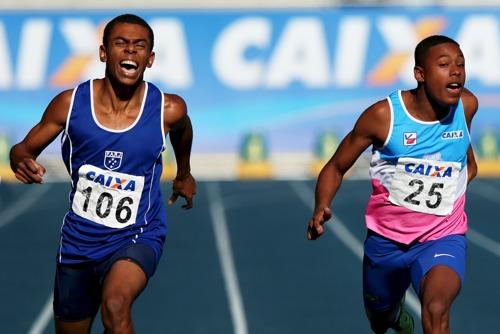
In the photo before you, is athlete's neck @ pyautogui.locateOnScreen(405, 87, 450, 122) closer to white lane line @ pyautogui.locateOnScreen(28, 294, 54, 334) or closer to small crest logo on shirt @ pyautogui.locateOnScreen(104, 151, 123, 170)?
small crest logo on shirt @ pyautogui.locateOnScreen(104, 151, 123, 170)

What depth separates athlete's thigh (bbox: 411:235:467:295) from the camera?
504cm

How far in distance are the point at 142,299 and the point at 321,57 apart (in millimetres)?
10077

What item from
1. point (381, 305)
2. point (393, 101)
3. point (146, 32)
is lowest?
point (381, 305)

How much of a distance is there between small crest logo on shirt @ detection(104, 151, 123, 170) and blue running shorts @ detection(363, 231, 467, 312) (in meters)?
1.31

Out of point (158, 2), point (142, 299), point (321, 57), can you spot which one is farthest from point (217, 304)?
point (158, 2)

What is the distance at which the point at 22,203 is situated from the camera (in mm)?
14117

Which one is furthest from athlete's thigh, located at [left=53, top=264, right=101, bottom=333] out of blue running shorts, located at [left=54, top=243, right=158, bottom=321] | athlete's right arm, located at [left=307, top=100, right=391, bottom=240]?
athlete's right arm, located at [left=307, top=100, right=391, bottom=240]

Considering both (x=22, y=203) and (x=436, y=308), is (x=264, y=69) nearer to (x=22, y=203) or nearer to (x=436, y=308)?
(x=22, y=203)

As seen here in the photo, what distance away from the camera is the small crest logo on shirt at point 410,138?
202 inches

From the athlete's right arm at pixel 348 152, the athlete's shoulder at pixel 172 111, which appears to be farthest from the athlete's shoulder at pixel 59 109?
the athlete's right arm at pixel 348 152

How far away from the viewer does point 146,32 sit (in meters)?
4.94

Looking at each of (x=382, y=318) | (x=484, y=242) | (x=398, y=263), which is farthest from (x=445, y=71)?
(x=484, y=242)

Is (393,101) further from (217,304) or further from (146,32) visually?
(217,304)

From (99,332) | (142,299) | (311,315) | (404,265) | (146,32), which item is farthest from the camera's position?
(142,299)
